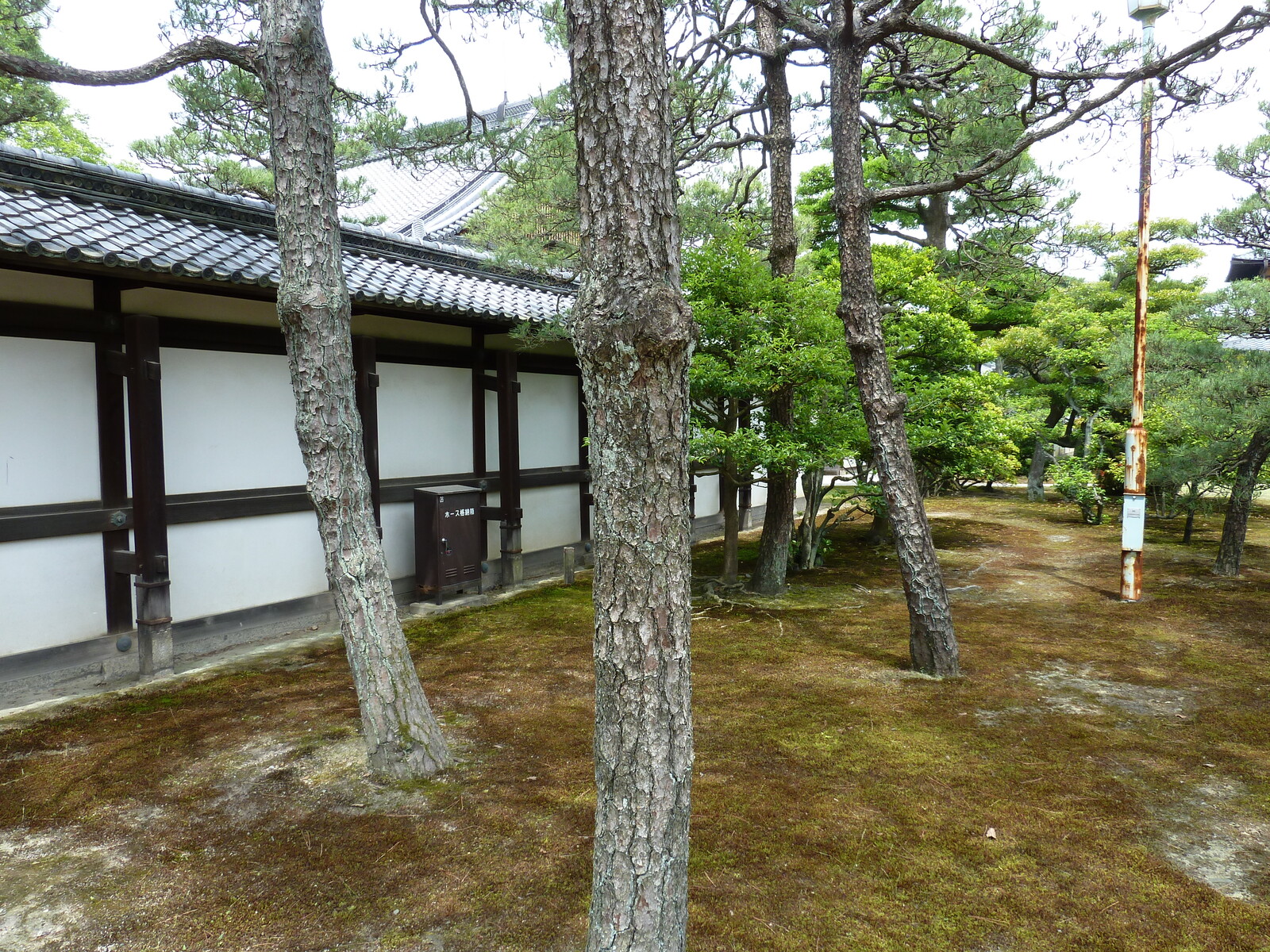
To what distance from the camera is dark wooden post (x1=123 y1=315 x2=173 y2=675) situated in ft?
20.8

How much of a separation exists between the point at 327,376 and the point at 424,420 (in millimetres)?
5109

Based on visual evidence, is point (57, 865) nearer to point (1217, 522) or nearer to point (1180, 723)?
point (1180, 723)

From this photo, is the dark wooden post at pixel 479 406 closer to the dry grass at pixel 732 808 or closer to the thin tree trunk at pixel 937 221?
the dry grass at pixel 732 808

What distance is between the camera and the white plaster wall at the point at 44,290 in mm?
5910

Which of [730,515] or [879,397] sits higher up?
[879,397]

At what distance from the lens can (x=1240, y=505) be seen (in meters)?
10.2

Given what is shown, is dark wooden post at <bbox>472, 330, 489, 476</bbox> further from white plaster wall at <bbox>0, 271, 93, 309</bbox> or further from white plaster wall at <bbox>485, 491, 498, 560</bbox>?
white plaster wall at <bbox>0, 271, 93, 309</bbox>

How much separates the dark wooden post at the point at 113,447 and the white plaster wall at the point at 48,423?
0.08 metres

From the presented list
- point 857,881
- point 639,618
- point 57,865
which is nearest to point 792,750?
point 857,881

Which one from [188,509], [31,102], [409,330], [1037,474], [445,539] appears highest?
[31,102]

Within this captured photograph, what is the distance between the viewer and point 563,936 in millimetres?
3188

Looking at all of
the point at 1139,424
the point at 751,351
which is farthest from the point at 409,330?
the point at 1139,424

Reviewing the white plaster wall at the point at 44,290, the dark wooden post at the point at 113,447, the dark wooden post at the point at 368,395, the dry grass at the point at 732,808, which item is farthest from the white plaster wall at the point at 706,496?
the white plaster wall at the point at 44,290

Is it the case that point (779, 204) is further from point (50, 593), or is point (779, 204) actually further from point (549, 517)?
point (50, 593)
